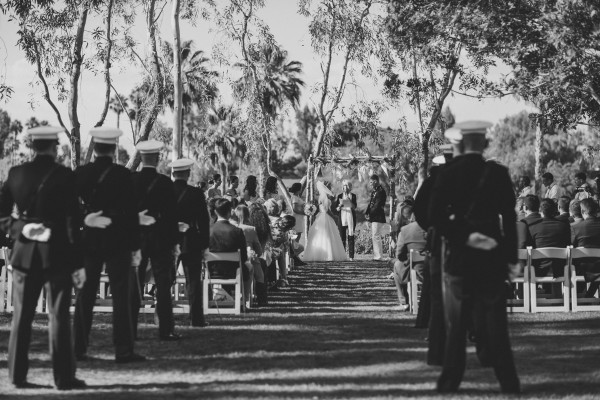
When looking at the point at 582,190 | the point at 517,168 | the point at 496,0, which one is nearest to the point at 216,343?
the point at 496,0

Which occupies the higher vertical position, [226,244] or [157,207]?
[157,207]

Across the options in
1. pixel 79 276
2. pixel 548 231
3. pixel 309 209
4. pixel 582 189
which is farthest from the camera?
pixel 309 209

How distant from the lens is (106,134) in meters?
9.70

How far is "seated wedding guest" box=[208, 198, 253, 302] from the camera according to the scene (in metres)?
14.8

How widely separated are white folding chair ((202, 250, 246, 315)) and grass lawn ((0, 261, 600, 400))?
1.39ft

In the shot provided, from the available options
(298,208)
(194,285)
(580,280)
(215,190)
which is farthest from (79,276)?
(298,208)

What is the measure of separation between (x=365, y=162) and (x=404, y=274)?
15644 millimetres

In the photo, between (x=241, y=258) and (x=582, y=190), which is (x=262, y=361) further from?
(x=582, y=190)

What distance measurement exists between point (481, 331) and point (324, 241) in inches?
752

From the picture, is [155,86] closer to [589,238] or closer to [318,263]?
[318,263]

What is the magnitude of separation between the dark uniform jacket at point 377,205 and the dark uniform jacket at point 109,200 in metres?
17.0

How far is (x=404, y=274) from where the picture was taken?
15.2m

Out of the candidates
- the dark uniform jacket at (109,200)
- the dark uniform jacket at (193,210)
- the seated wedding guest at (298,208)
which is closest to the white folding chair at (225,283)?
the dark uniform jacket at (193,210)

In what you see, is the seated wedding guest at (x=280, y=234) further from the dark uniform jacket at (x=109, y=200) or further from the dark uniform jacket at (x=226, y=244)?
the dark uniform jacket at (x=109, y=200)
